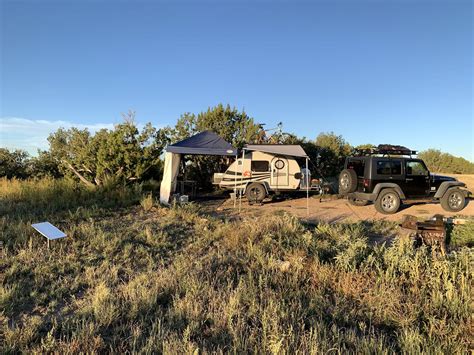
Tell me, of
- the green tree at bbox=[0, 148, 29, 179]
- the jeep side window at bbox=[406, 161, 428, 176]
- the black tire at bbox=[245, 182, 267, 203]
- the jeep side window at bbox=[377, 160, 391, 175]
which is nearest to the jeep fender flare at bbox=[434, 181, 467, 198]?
the jeep side window at bbox=[406, 161, 428, 176]

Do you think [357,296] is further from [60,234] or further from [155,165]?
[155,165]

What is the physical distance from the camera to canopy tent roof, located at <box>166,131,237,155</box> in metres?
11.4

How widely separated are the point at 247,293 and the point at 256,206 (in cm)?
790

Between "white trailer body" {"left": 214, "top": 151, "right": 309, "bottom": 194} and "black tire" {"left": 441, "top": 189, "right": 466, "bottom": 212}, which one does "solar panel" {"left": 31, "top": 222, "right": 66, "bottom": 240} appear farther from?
"black tire" {"left": 441, "top": 189, "right": 466, "bottom": 212}

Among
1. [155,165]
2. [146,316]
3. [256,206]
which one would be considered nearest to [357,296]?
[146,316]

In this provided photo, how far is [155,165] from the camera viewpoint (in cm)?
1379

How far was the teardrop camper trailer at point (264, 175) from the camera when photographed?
12641mm

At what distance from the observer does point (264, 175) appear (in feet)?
42.4

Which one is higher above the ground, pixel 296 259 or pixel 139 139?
pixel 139 139

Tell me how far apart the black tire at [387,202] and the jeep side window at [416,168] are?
0.93 m

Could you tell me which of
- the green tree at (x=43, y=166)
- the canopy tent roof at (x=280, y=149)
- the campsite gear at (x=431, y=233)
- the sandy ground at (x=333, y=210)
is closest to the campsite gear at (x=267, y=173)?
the canopy tent roof at (x=280, y=149)

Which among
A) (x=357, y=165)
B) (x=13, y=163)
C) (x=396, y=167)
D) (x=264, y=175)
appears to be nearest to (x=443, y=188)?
(x=396, y=167)

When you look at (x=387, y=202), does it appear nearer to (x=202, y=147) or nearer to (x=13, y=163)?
(x=202, y=147)

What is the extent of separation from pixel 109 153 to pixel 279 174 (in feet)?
22.5
